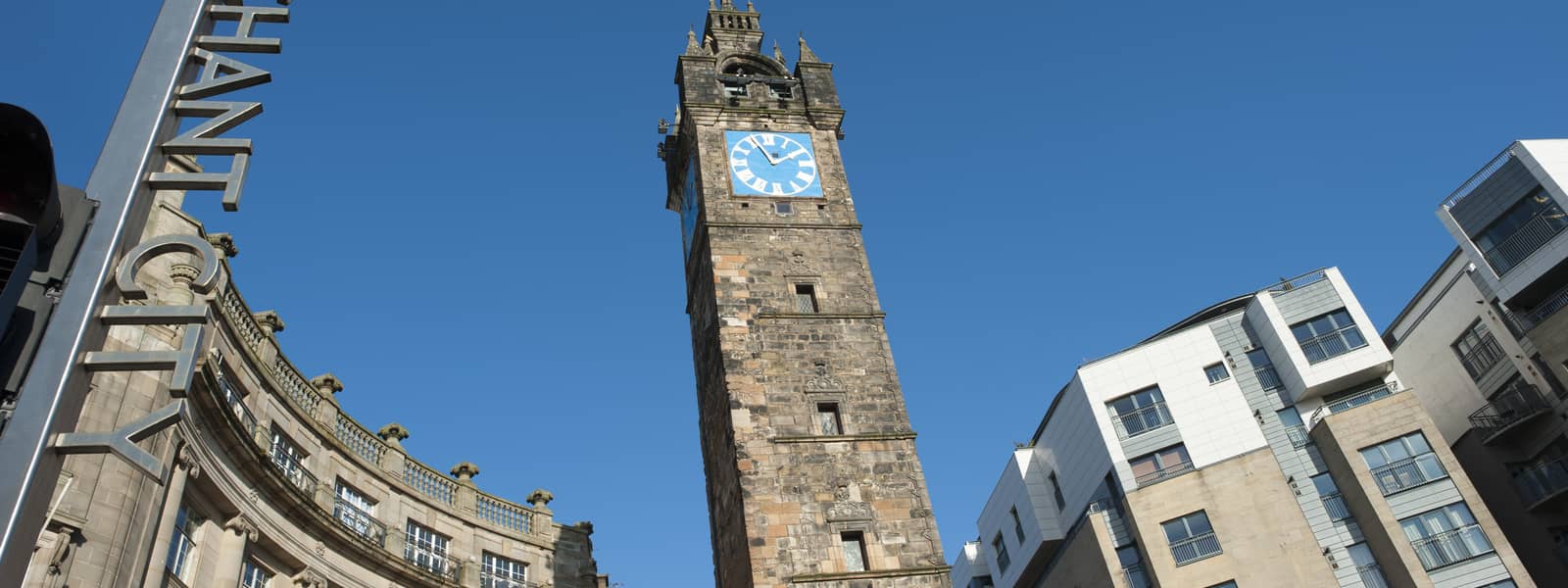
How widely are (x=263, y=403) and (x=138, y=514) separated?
6611mm

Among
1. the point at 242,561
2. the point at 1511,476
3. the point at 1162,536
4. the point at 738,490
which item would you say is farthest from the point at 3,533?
the point at 1511,476

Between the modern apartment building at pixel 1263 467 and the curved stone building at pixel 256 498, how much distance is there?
60.0 feet

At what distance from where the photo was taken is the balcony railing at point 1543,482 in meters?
35.6

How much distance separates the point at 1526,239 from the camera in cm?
3712

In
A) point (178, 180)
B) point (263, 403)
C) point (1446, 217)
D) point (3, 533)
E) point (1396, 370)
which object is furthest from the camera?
point (1396, 370)

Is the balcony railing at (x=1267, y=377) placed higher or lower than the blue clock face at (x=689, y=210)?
lower

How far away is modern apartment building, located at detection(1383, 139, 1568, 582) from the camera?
35.9m

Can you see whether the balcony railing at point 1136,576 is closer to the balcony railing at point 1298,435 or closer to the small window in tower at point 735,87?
the balcony railing at point 1298,435

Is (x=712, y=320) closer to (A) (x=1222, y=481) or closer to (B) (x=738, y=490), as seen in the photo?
(B) (x=738, y=490)

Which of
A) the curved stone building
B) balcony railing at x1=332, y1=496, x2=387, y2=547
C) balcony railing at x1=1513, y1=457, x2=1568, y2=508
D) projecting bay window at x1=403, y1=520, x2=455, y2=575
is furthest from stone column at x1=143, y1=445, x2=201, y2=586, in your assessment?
balcony railing at x1=1513, y1=457, x2=1568, y2=508

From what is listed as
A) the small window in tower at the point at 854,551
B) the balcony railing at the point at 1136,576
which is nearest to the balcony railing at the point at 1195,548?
the balcony railing at the point at 1136,576

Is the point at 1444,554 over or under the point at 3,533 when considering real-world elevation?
over

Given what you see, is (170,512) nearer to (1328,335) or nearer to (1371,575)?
(1371,575)

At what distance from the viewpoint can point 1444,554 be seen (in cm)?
3431
